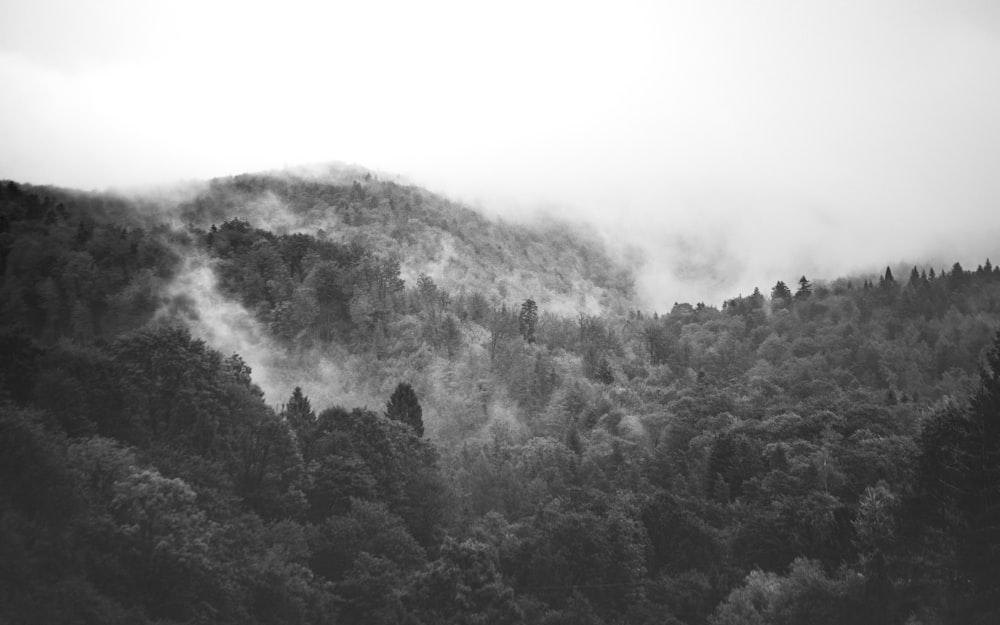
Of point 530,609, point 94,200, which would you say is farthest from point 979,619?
point 94,200

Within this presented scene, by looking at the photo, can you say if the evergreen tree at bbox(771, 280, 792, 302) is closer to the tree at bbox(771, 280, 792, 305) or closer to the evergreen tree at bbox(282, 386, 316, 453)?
the tree at bbox(771, 280, 792, 305)

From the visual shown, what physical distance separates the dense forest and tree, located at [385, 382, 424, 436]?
1.43ft

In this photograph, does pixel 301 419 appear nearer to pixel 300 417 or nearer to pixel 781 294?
pixel 300 417

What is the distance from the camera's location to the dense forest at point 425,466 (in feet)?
177

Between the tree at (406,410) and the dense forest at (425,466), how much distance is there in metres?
0.43

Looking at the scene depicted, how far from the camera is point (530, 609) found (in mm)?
70875

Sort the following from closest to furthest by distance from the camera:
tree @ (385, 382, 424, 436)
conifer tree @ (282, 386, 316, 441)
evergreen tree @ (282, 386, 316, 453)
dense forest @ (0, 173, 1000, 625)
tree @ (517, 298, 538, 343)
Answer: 1. dense forest @ (0, 173, 1000, 625)
2. evergreen tree @ (282, 386, 316, 453)
3. conifer tree @ (282, 386, 316, 441)
4. tree @ (385, 382, 424, 436)
5. tree @ (517, 298, 538, 343)

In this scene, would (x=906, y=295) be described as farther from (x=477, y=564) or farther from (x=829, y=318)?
(x=477, y=564)

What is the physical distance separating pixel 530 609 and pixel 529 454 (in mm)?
38775

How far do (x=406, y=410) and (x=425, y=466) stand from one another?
16.7 m

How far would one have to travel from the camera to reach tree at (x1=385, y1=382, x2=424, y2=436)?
102 metres

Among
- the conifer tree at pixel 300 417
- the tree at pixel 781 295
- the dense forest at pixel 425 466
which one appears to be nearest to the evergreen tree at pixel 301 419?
the conifer tree at pixel 300 417

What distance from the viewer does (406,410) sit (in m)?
104

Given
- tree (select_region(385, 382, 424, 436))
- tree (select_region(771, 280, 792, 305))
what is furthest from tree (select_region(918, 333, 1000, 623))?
tree (select_region(771, 280, 792, 305))
